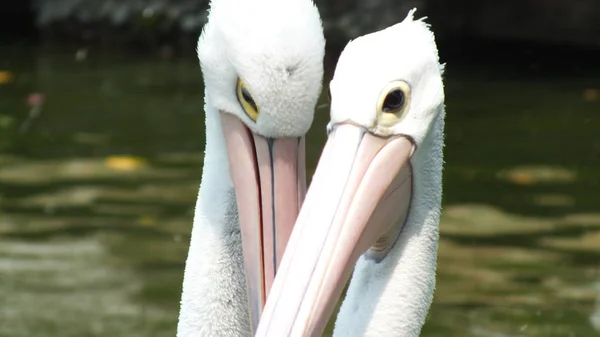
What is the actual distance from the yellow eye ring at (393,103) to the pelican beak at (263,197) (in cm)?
62

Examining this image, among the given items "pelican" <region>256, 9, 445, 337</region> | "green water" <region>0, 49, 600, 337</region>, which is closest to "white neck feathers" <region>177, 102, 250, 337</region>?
"pelican" <region>256, 9, 445, 337</region>

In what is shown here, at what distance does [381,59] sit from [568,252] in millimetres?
3860

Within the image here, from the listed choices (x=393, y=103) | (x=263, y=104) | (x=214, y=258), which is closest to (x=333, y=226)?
(x=393, y=103)

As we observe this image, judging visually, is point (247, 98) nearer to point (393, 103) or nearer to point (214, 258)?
point (214, 258)

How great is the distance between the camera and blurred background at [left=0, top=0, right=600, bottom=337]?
6020 mm

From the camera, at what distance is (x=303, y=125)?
11.9ft

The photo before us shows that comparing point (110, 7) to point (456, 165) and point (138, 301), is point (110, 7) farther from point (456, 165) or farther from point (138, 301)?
point (138, 301)

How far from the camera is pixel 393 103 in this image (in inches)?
121

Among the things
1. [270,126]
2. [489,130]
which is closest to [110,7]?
[489,130]

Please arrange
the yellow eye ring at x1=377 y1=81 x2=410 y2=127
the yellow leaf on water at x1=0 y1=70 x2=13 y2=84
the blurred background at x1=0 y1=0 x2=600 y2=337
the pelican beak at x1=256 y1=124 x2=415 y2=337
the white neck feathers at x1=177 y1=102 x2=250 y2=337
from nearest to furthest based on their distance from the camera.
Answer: the pelican beak at x1=256 y1=124 x2=415 y2=337 → the yellow eye ring at x1=377 y1=81 x2=410 y2=127 → the white neck feathers at x1=177 y1=102 x2=250 y2=337 → the blurred background at x1=0 y1=0 x2=600 y2=337 → the yellow leaf on water at x1=0 y1=70 x2=13 y2=84

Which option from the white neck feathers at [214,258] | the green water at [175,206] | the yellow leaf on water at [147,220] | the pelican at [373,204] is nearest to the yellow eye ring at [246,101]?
the white neck feathers at [214,258]

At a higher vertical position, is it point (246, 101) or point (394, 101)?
point (246, 101)

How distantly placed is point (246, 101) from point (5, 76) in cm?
830

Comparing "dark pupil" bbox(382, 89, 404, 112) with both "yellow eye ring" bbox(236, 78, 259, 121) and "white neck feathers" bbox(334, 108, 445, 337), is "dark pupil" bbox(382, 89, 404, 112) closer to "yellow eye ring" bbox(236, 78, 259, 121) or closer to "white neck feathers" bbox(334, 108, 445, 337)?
"white neck feathers" bbox(334, 108, 445, 337)
